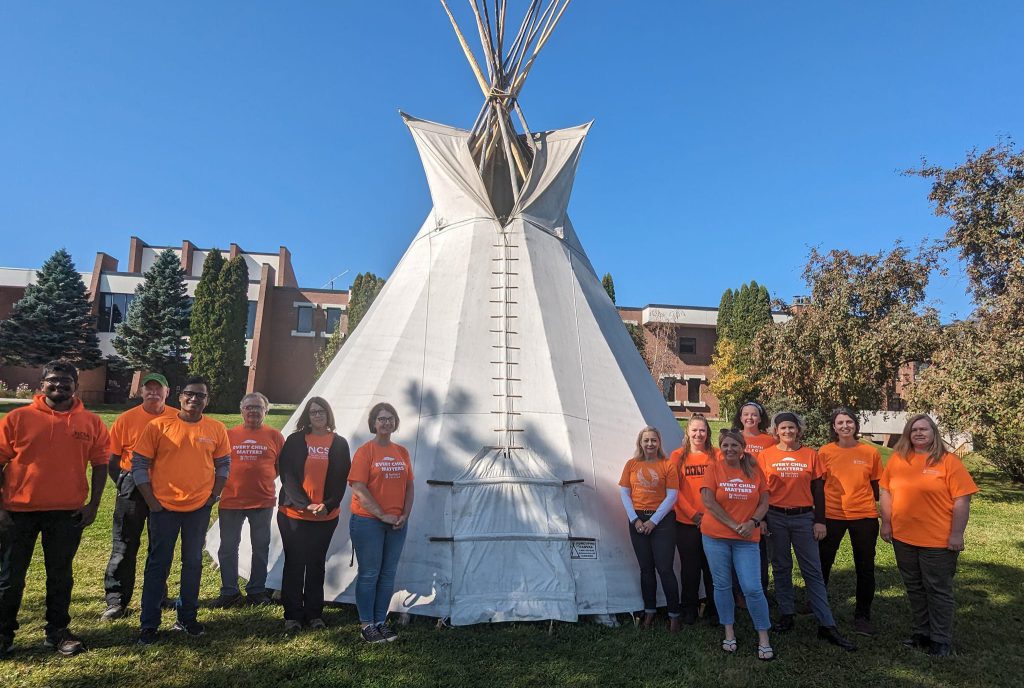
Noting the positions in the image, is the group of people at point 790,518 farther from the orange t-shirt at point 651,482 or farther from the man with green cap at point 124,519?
the man with green cap at point 124,519

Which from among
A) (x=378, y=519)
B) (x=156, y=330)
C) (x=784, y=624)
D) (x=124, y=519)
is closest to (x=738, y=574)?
(x=784, y=624)

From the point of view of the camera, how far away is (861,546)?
→ 4.24 meters

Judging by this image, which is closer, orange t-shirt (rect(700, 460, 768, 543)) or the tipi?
orange t-shirt (rect(700, 460, 768, 543))

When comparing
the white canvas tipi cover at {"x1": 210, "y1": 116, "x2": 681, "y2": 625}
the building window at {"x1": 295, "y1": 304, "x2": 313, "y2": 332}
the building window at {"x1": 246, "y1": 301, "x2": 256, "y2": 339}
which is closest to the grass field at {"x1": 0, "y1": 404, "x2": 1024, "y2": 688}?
the white canvas tipi cover at {"x1": 210, "y1": 116, "x2": 681, "y2": 625}

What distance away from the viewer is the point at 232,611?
14.0 ft

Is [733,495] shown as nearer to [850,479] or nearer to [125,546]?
[850,479]

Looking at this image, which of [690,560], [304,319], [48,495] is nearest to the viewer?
[48,495]

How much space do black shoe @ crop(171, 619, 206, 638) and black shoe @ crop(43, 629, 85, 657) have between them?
1.63 ft

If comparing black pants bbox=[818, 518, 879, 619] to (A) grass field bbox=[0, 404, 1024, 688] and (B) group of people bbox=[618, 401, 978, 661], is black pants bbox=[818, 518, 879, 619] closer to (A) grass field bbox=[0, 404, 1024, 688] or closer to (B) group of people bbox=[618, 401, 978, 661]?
(B) group of people bbox=[618, 401, 978, 661]

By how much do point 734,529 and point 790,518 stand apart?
0.65m

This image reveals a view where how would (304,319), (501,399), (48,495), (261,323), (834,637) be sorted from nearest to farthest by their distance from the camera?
(48,495)
(834,637)
(501,399)
(261,323)
(304,319)

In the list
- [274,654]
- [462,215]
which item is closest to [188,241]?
[462,215]

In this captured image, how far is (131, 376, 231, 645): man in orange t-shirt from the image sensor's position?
145 inches

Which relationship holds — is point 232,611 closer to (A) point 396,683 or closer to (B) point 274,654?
(B) point 274,654
